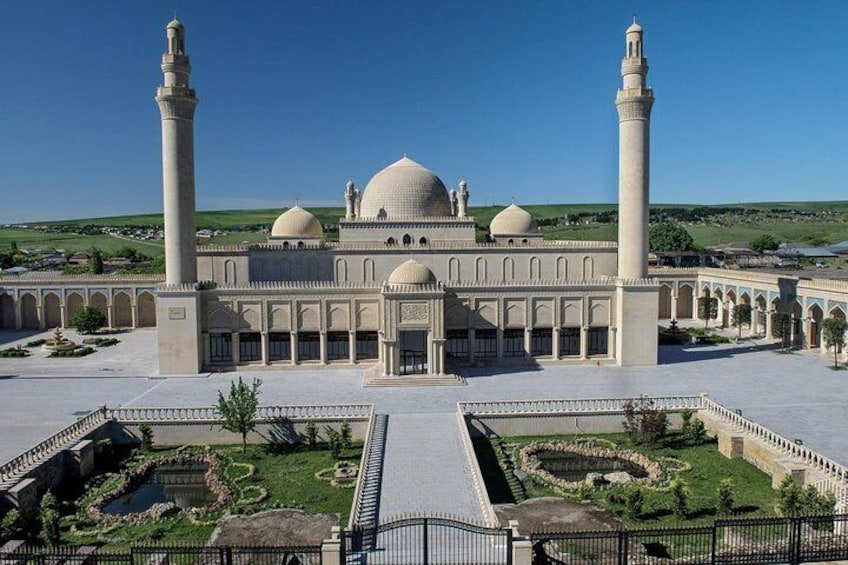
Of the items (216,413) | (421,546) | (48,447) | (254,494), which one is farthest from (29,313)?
(421,546)

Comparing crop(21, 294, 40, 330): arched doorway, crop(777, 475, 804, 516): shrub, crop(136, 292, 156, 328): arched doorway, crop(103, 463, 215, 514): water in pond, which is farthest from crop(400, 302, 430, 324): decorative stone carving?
crop(21, 294, 40, 330): arched doorway

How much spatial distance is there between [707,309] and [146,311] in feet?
121

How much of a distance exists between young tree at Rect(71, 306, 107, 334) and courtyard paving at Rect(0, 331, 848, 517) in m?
7.61

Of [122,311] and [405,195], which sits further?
[122,311]

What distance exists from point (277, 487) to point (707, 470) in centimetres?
1210

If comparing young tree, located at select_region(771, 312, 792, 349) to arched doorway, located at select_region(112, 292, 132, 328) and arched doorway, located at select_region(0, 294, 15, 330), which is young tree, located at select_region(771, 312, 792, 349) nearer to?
arched doorway, located at select_region(112, 292, 132, 328)

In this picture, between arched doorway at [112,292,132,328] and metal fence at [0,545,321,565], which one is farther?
arched doorway at [112,292,132,328]

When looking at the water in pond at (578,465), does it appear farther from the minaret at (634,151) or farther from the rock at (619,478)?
the minaret at (634,151)

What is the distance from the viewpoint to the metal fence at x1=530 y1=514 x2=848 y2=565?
39.0 ft

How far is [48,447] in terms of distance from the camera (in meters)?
19.5

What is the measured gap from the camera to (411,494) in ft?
55.6

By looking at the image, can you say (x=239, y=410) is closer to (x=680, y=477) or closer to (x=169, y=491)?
(x=169, y=491)

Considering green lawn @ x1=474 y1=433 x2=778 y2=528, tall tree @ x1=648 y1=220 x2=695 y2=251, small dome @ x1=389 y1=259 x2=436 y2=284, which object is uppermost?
tall tree @ x1=648 y1=220 x2=695 y2=251

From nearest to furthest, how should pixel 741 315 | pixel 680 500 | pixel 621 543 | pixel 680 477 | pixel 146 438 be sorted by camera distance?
pixel 621 543 → pixel 680 500 → pixel 680 477 → pixel 146 438 → pixel 741 315
